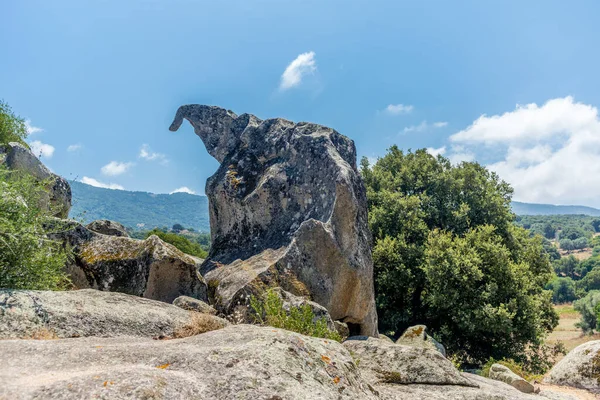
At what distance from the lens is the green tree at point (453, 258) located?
70.0 ft

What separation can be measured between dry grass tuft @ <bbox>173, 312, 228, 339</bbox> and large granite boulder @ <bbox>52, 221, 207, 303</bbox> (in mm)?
4011

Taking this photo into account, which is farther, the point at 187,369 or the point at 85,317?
the point at 85,317

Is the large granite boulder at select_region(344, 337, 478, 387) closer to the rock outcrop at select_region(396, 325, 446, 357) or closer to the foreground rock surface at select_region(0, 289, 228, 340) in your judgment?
the foreground rock surface at select_region(0, 289, 228, 340)

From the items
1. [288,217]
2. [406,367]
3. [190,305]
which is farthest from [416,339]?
[406,367]

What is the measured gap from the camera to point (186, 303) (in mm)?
10336

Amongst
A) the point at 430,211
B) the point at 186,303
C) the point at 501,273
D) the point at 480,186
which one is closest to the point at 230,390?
the point at 186,303

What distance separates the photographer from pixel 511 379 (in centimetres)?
1497

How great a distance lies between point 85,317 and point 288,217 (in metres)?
9.51

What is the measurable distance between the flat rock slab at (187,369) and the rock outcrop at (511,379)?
11479mm

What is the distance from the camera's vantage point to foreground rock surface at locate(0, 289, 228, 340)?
623 cm

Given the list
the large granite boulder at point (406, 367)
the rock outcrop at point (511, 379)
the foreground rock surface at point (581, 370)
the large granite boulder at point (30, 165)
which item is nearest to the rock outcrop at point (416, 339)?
the rock outcrop at point (511, 379)

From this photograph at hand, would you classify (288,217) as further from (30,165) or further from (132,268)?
(30,165)

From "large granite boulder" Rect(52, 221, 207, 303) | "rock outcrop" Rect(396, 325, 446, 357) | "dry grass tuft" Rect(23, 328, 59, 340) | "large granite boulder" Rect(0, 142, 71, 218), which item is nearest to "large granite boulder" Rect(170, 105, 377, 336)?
"large granite boulder" Rect(52, 221, 207, 303)

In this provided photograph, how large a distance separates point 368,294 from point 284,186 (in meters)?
4.83
